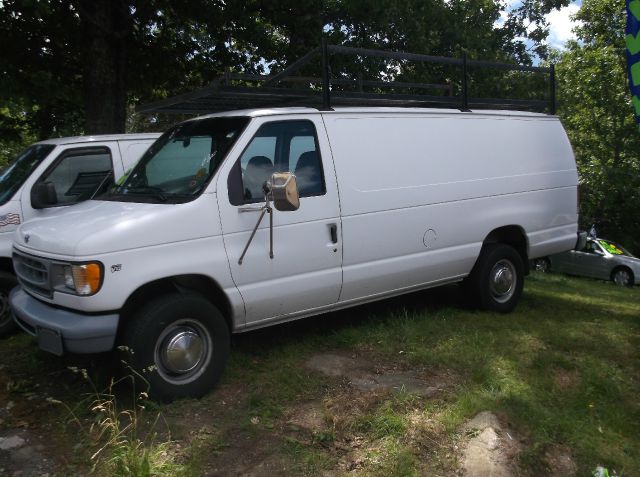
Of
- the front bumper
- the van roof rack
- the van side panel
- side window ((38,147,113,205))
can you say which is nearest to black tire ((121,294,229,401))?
the front bumper

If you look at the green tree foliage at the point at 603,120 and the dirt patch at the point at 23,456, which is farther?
the green tree foliage at the point at 603,120

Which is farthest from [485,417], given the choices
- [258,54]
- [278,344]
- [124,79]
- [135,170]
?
[258,54]

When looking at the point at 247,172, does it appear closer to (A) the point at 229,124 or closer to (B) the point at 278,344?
(A) the point at 229,124

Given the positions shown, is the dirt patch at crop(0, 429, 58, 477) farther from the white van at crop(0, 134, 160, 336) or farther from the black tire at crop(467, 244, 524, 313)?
the black tire at crop(467, 244, 524, 313)

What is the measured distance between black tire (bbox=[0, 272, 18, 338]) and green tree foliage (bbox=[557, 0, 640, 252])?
2443 centimetres

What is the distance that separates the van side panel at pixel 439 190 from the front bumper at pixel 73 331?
2033 millimetres

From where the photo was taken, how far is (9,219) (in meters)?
5.81

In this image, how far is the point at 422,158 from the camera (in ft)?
19.0

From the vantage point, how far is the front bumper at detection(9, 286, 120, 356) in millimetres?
3933

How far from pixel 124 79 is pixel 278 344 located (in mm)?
6819

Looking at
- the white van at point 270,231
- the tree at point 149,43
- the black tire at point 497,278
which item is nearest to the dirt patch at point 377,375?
the white van at point 270,231

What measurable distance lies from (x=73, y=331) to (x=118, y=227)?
2.36 feet

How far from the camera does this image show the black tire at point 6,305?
577 cm

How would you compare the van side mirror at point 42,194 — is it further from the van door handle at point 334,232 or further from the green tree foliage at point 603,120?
the green tree foliage at point 603,120
